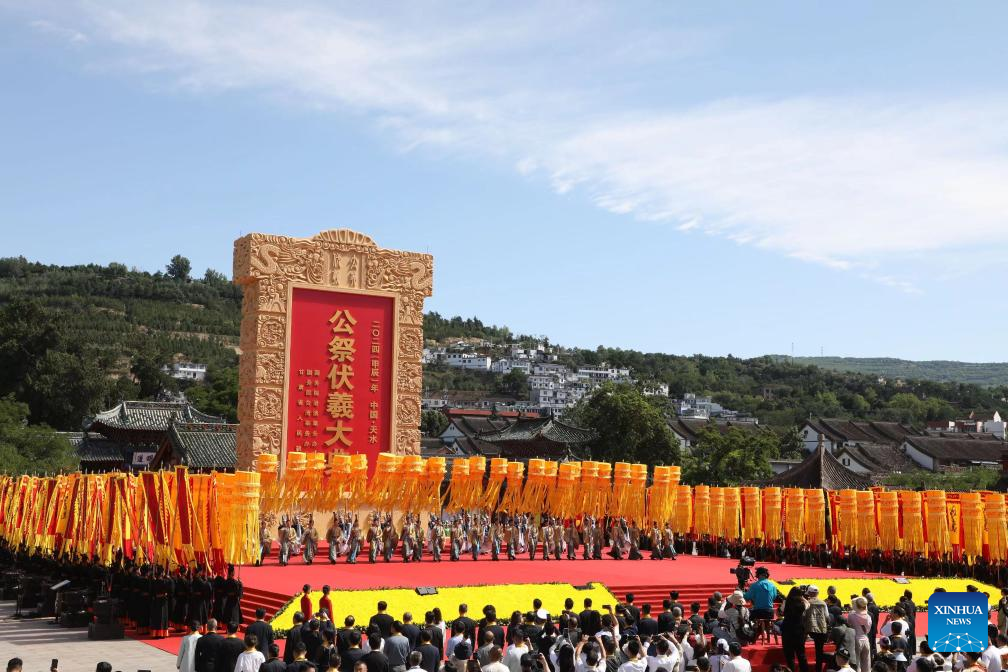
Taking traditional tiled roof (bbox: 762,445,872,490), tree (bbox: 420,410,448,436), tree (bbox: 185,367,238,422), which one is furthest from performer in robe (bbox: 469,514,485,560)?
tree (bbox: 420,410,448,436)

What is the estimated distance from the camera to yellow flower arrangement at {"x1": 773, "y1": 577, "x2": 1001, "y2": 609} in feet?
49.9

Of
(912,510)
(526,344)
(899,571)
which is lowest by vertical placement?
(899,571)

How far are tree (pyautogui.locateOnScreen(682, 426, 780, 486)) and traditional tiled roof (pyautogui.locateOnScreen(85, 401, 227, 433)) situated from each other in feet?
59.4

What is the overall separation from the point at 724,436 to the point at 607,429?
503cm

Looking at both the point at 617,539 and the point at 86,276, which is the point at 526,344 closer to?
the point at 86,276

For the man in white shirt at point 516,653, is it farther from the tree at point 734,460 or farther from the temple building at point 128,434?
the temple building at point 128,434

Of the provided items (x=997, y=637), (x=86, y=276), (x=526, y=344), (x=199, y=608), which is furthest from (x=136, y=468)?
(x=526, y=344)

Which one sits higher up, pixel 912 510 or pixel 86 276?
pixel 86 276

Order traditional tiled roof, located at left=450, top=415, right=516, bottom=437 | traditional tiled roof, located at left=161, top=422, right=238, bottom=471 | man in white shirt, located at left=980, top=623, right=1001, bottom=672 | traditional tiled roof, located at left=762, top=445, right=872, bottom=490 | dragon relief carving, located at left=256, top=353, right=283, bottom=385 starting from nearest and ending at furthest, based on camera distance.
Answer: man in white shirt, located at left=980, top=623, right=1001, bottom=672 → dragon relief carving, located at left=256, top=353, right=283, bottom=385 → traditional tiled roof, located at left=161, top=422, right=238, bottom=471 → traditional tiled roof, located at left=762, top=445, right=872, bottom=490 → traditional tiled roof, located at left=450, top=415, right=516, bottom=437

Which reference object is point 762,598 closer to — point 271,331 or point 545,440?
point 271,331

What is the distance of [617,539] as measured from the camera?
20828mm

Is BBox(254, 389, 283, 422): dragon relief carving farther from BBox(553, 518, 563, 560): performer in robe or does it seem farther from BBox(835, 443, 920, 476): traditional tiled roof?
BBox(835, 443, 920, 476): traditional tiled roof

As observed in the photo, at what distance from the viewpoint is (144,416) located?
36.4 m

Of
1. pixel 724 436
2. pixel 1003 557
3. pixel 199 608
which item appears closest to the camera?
pixel 199 608
